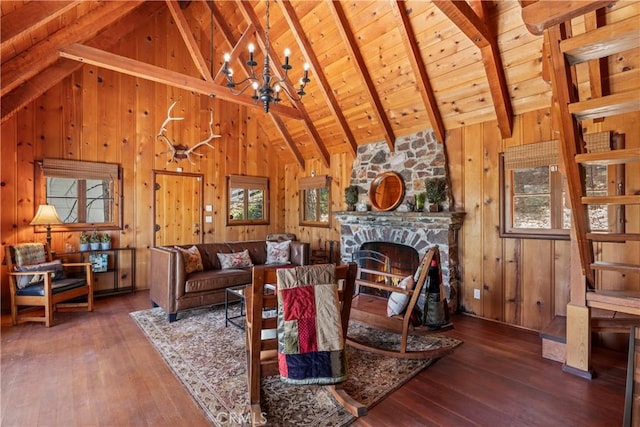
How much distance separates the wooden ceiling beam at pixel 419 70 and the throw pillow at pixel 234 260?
3.40 metres

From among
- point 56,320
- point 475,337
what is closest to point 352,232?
point 475,337

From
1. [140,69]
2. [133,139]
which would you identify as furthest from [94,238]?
[140,69]

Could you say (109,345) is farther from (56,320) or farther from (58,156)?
(58,156)

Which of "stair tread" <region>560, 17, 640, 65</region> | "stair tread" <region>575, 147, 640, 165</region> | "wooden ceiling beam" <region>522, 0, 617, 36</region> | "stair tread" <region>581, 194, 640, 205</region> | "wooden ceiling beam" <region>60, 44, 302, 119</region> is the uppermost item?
"wooden ceiling beam" <region>60, 44, 302, 119</region>

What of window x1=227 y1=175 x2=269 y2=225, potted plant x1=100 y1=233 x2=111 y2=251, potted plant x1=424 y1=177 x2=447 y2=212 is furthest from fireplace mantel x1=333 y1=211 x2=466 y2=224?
potted plant x1=100 y1=233 x2=111 y2=251

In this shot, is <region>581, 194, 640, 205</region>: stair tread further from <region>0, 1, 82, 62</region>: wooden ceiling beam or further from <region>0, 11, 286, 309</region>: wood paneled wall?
<region>0, 11, 286, 309</region>: wood paneled wall

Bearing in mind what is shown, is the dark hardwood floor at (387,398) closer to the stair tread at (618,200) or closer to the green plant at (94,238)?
the stair tread at (618,200)

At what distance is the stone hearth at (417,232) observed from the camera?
4191 millimetres

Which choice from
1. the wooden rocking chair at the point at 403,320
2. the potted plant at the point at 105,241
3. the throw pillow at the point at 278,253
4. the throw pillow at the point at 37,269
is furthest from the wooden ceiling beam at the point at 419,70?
the potted plant at the point at 105,241

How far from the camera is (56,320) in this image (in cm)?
387

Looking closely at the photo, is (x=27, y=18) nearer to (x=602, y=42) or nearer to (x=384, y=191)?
(x=602, y=42)

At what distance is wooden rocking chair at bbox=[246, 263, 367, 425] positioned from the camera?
194 centimetres

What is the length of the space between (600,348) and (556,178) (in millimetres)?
1810

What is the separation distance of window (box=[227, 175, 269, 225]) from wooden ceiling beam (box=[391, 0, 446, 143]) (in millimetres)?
3968
